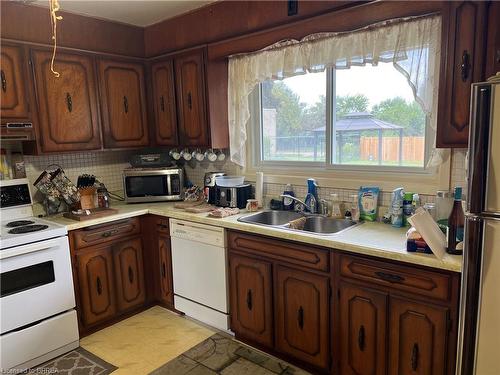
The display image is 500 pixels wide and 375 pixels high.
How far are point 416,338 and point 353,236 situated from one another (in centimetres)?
57

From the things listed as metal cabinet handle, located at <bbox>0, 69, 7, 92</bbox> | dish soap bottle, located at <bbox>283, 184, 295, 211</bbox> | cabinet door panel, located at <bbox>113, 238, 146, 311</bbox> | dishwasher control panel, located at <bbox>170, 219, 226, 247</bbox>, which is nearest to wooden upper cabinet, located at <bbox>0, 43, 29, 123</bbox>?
metal cabinet handle, located at <bbox>0, 69, 7, 92</bbox>

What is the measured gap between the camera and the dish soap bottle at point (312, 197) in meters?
2.53

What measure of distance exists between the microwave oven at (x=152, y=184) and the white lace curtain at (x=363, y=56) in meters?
0.83

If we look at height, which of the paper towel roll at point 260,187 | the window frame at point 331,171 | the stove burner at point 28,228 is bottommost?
the stove burner at point 28,228

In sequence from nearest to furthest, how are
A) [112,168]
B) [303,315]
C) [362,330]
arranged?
[362,330]
[303,315]
[112,168]

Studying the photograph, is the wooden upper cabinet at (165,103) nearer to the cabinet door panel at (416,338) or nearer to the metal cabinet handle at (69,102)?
the metal cabinet handle at (69,102)

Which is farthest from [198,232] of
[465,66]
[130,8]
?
[465,66]

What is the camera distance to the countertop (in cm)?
163

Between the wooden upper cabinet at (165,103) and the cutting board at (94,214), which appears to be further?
the wooden upper cabinet at (165,103)

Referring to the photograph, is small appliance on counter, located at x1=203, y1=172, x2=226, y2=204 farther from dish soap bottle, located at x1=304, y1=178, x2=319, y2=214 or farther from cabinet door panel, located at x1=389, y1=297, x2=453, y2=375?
cabinet door panel, located at x1=389, y1=297, x2=453, y2=375

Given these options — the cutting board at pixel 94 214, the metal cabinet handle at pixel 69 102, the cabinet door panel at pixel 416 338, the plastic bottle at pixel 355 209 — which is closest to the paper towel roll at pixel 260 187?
the plastic bottle at pixel 355 209

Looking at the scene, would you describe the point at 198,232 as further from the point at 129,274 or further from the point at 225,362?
the point at 225,362

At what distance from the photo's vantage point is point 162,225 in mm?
2889

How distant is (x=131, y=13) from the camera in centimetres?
282
